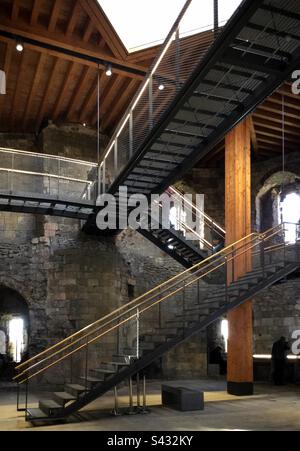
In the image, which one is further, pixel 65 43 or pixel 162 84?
pixel 65 43

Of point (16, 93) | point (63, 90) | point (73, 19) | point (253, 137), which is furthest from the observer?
point (253, 137)

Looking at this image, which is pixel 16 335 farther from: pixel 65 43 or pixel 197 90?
pixel 197 90

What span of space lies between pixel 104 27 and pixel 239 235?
6137 mm

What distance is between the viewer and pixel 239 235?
42.1 ft

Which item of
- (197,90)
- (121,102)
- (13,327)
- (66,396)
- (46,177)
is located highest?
(121,102)

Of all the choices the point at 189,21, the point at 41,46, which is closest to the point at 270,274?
the point at 189,21

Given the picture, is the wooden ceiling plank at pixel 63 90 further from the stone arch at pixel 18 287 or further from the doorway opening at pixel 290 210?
the doorway opening at pixel 290 210

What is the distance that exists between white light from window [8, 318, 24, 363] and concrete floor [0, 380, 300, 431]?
8.21 m

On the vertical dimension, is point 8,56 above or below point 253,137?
above

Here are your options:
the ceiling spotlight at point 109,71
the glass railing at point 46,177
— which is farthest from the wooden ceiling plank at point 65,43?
the glass railing at point 46,177

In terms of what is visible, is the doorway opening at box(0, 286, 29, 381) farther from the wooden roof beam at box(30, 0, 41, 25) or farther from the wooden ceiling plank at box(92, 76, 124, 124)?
the wooden roof beam at box(30, 0, 41, 25)

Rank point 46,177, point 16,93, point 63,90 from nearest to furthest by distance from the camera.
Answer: point 46,177, point 16,93, point 63,90

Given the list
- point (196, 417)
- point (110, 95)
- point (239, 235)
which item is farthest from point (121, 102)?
point (196, 417)

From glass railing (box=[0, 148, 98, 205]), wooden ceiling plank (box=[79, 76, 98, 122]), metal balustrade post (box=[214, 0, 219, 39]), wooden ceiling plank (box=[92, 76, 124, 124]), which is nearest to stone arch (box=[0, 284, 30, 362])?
wooden ceiling plank (box=[79, 76, 98, 122])
